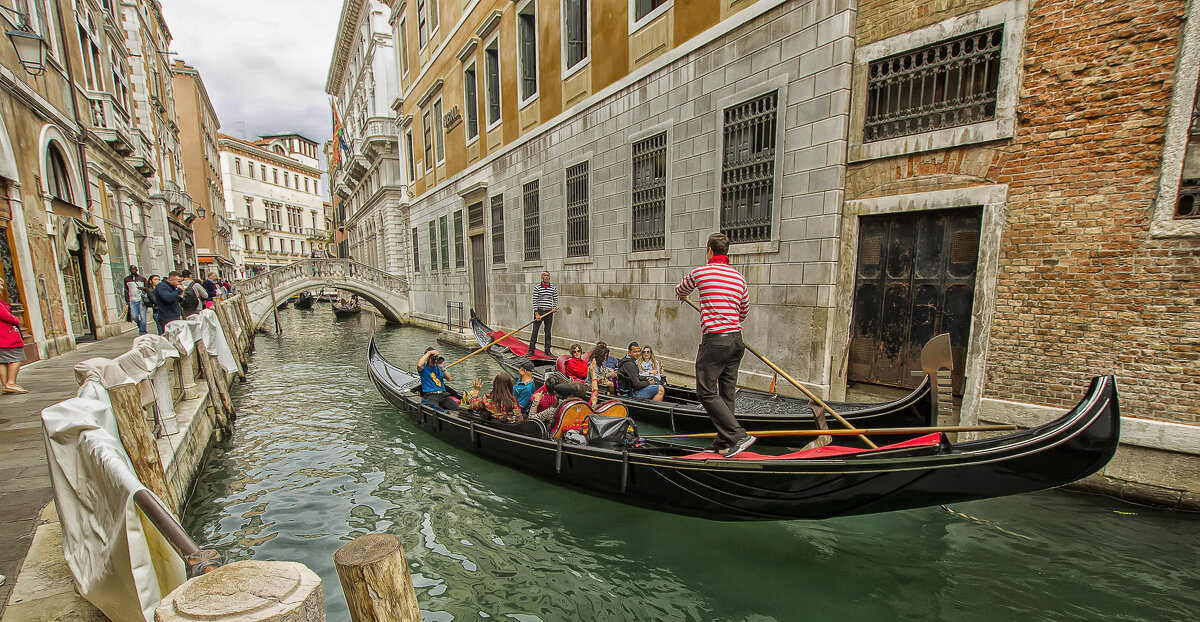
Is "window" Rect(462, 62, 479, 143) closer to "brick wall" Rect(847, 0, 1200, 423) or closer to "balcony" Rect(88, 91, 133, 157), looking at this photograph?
"balcony" Rect(88, 91, 133, 157)

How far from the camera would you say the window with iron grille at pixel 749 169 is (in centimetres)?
554

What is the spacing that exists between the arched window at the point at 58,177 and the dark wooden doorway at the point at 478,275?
25.1 feet

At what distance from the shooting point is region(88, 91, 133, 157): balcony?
10016 millimetres

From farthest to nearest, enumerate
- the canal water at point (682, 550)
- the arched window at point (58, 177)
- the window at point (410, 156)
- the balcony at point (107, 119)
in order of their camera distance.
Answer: the window at point (410, 156) → the balcony at point (107, 119) → the arched window at point (58, 177) → the canal water at point (682, 550)

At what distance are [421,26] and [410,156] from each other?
14.8 ft

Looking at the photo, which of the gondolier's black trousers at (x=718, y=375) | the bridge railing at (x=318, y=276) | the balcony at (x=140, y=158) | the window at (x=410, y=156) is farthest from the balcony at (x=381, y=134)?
the gondolier's black trousers at (x=718, y=375)

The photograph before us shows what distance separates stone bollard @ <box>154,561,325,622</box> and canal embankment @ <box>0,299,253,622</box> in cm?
131

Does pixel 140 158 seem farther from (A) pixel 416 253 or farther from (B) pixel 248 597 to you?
(B) pixel 248 597

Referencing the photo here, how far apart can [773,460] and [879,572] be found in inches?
42.3

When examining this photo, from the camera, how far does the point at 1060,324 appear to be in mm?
3799

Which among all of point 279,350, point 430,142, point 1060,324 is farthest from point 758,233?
point 430,142

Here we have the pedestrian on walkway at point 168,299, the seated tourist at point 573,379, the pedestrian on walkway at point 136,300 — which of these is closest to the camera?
the seated tourist at point 573,379

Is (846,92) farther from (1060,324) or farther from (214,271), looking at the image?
(214,271)

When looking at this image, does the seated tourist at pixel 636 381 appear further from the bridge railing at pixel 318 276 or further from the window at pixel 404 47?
the window at pixel 404 47
